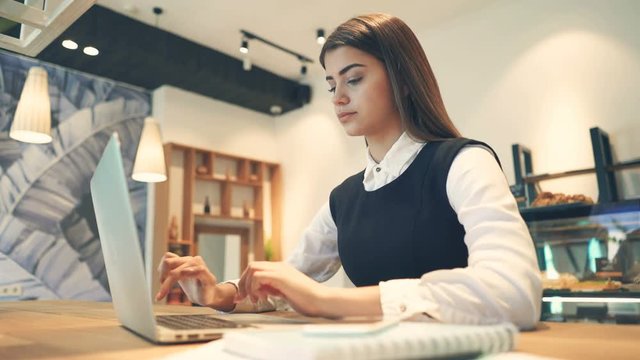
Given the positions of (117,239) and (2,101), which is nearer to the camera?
(117,239)

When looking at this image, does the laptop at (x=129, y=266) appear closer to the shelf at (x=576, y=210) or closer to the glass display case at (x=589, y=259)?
the glass display case at (x=589, y=259)

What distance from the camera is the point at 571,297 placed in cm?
309

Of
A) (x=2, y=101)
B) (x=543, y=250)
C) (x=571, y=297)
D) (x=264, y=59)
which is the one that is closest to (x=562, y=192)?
(x=543, y=250)

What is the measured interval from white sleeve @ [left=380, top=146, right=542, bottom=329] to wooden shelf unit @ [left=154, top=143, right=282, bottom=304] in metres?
4.38

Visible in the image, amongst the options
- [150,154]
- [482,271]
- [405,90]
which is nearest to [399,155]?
[405,90]

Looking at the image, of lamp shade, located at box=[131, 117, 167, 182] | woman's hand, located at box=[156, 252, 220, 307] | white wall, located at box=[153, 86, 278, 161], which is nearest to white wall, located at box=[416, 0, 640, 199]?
white wall, located at box=[153, 86, 278, 161]

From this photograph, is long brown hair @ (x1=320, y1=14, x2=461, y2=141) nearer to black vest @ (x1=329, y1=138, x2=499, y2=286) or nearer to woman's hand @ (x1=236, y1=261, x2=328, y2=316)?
black vest @ (x1=329, y1=138, x2=499, y2=286)

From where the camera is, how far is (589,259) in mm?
3133

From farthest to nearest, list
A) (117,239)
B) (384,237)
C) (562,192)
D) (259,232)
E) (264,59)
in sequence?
(259,232) < (264,59) < (562,192) < (384,237) < (117,239)

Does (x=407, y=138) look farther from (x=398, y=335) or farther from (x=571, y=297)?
(x=571, y=297)

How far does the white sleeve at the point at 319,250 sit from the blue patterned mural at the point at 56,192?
3.73 meters

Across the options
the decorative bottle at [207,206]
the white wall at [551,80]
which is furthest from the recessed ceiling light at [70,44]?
the white wall at [551,80]

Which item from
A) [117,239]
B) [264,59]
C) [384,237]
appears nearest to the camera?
[117,239]

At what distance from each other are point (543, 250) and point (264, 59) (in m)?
3.49
